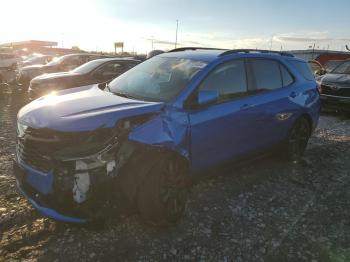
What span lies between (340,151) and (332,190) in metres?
2.32

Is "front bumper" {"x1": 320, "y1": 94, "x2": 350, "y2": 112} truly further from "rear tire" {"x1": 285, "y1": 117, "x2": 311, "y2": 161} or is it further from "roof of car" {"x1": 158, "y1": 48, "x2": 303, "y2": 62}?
"roof of car" {"x1": 158, "y1": 48, "x2": 303, "y2": 62}

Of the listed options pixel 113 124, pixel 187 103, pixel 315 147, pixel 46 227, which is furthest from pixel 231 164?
pixel 315 147

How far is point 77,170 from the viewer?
3.37 metres

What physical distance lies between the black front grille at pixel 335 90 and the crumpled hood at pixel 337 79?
153 mm

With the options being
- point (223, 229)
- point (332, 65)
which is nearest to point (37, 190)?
point (223, 229)

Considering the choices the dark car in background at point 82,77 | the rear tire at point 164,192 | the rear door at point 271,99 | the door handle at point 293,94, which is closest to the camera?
the rear tire at point 164,192

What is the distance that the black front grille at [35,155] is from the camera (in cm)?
349

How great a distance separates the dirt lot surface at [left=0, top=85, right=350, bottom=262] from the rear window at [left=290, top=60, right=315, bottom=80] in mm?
1753

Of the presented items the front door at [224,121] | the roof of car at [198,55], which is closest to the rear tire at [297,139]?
the front door at [224,121]

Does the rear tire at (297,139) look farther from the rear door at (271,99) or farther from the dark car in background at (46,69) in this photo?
the dark car in background at (46,69)

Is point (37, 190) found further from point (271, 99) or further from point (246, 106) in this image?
point (271, 99)

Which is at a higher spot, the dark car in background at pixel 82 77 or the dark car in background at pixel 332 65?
the dark car in background at pixel 332 65

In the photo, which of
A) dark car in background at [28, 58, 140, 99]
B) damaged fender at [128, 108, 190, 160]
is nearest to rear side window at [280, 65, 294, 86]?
damaged fender at [128, 108, 190, 160]

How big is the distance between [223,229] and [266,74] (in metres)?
2.43
